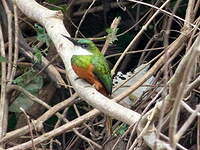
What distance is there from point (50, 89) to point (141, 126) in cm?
172

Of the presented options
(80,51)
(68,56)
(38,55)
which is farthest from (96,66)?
(68,56)

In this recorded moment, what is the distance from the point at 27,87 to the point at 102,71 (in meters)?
0.42

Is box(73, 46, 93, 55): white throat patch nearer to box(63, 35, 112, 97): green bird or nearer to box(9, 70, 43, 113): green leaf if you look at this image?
box(63, 35, 112, 97): green bird

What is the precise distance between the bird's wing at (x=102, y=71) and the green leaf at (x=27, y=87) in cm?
34

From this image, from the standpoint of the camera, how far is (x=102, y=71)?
2799 millimetres

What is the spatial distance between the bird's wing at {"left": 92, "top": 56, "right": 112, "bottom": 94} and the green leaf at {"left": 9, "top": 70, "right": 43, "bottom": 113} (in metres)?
0.34

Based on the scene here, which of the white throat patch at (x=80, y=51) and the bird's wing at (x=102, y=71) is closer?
the white throat patch at (x=80, y=51)

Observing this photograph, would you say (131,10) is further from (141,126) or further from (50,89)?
(141,126)

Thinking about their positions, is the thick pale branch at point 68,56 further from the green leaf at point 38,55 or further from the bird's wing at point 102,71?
the bird's wing at point 102,71

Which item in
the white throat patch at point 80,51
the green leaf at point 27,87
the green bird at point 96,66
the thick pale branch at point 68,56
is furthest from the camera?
the green leaf at point 27,87

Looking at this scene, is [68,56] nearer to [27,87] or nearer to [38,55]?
[38,55]

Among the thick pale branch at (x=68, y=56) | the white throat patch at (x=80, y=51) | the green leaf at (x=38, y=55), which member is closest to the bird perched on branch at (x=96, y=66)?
the white throat patch at (x=80, y=51)

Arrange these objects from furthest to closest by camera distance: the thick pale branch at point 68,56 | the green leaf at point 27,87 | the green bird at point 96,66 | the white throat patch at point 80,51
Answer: the green leaf at point 27,87, the green bird at point 96,66, the white throat patch at point 80,51, the thick pale branch at point 68,56

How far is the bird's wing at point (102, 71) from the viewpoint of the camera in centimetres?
276
